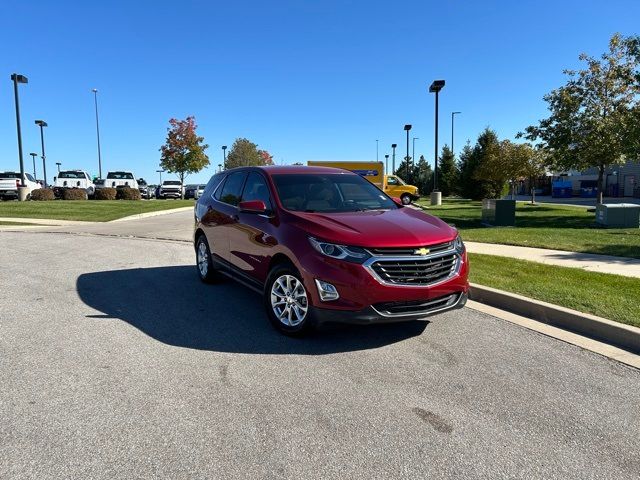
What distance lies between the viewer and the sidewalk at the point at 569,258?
773cm

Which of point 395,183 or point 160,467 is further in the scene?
point 395,183

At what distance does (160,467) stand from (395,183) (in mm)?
30485

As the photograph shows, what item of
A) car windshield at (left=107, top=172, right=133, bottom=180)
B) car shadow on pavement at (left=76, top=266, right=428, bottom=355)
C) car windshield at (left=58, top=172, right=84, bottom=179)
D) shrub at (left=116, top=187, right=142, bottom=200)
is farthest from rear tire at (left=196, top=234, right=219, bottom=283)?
car windshield at (left=107, top=172, right=133, bottom=180)

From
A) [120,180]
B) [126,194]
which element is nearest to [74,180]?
[120,180]

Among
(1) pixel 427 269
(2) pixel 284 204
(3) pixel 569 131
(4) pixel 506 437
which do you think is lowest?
(4) pixel 506 437

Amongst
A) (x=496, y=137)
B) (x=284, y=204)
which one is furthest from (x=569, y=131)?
(x=284, y=204)

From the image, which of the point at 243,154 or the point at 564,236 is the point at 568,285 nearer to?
the point at 564,236

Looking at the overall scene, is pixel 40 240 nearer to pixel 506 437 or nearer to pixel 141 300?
pixel 141 300

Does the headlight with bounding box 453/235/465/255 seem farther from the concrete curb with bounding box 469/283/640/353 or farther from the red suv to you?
the concrete curb with bounding box 469/283/640/353

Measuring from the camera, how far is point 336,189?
593 cm

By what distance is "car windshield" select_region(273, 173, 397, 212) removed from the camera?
5.47 m

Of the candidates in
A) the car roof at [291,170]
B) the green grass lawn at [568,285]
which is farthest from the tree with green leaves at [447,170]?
the car roof at [291,170]

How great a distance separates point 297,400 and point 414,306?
4.86 feet

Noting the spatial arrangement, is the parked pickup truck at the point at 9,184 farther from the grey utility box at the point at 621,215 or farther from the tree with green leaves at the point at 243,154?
the tree with green leaves at the point at 243,154
